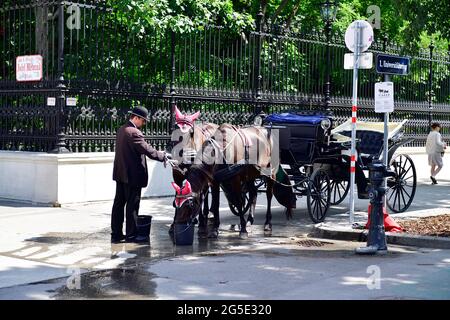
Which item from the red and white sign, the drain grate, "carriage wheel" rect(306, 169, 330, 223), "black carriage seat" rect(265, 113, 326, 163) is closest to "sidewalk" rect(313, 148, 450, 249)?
"carriage wheel" rect(306, 169, 330, 223)

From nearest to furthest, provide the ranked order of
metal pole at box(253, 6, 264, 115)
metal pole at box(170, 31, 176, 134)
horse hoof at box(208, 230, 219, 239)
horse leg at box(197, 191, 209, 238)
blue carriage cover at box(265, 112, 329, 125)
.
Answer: horse hoof at box(208, 230, 219, 239)
horse leg at box(197, 191, 209, 238)
blue carriage cover at box(265, 112, 329, 125)
metal pole at box(170, 31, 176, 134)
metal pole at box(253, 6, 264, 115)

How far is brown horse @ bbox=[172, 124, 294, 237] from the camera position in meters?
11.2

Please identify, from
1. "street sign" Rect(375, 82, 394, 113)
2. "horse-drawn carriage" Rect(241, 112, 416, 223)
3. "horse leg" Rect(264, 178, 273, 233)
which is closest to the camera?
"street sign" Rect(375, 82, 394, 113)

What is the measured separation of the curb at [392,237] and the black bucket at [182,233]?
7.53 ft

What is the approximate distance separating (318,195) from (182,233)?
353 centimetres

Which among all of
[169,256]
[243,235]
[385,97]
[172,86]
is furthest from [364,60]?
[172,86]

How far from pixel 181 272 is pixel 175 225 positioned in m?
2.14

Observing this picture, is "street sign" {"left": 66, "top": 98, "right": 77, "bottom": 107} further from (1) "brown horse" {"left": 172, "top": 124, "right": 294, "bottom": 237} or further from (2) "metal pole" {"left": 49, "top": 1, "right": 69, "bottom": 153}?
(1) "brown horse" {"left": 172, "top": 124, "right": 294, "bottom": 237}

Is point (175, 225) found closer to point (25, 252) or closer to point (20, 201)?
point (25, 252)

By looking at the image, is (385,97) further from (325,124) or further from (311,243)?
(311,243)

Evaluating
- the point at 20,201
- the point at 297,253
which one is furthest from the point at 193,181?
the point at 20,201

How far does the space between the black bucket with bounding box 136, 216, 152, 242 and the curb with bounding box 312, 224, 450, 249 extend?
2.73m

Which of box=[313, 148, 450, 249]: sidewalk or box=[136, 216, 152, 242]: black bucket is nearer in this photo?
box=[313, 148, 450, 249]: sidewalk

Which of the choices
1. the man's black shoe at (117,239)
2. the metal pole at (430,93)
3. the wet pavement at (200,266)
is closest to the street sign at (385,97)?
the wet pavement at (200,266)
